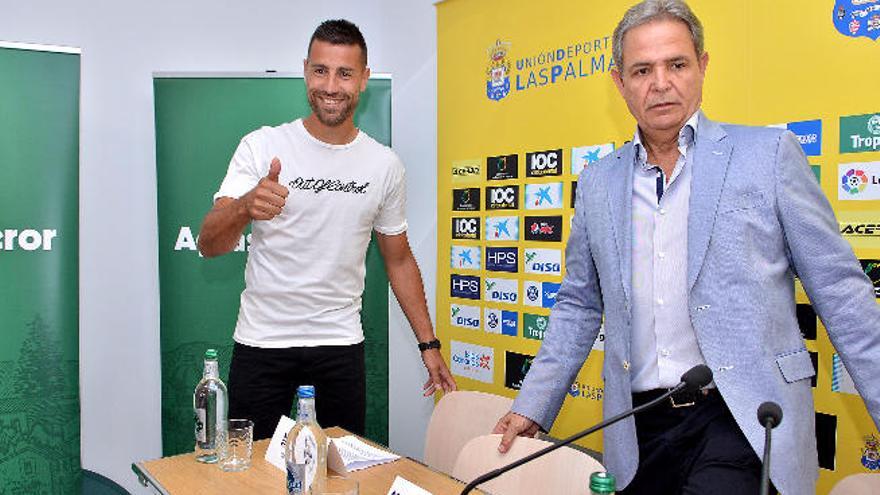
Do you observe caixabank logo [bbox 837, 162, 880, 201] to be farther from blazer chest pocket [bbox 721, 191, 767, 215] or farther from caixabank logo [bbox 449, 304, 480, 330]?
caixabank logo [bbox 449, 304, 480, 330]

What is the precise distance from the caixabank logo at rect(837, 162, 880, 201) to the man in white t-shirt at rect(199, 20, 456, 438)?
53.8 inches

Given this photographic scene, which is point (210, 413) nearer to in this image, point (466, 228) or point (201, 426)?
point (201, 426)

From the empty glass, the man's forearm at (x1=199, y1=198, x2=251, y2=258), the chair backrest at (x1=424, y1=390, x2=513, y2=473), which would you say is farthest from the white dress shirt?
the man's forearm at (x1=199, y1=198, x2=251, y2=258)

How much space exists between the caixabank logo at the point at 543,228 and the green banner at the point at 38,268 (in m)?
1.96

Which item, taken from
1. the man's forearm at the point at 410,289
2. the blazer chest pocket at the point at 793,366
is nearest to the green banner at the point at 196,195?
the man's forearm at the point at 410,289

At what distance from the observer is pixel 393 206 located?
2.73 m

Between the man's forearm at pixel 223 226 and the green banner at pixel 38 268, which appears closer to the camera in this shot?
the man's forearm at pixel 223 226

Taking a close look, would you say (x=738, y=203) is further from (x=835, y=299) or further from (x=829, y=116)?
(x=829, y=116)

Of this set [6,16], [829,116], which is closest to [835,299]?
[829,116]

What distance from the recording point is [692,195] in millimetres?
1547

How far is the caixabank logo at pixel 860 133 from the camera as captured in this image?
1950 mm

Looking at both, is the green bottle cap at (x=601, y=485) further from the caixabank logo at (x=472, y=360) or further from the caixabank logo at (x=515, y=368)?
the caixabank logo at (x=472, y=360)

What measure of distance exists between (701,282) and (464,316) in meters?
2.00

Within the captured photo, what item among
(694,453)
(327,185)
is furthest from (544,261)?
(694,453)
